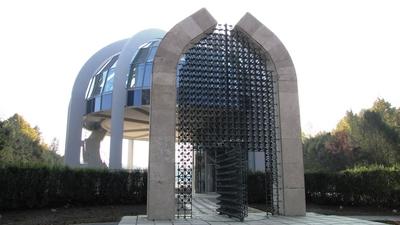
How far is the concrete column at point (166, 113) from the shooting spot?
39.1 feet

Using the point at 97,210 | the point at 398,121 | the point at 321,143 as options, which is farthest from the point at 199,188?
the point at 398,121

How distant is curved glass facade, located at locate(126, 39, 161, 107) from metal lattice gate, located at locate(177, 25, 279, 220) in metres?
17.2

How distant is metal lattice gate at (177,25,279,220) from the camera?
12758 mm

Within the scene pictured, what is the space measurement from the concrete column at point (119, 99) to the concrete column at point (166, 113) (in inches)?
673

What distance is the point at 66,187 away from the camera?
17312mm

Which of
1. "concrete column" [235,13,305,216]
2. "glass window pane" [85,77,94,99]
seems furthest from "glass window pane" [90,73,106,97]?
"concrete column" [235,13,305,216]

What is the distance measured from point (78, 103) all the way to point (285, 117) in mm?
22653

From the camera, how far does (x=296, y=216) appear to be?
12953mm

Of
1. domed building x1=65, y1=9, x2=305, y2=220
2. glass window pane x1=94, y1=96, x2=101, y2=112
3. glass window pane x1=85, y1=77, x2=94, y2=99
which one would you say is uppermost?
glass window pane x1=85, y1=77, x2=94, y2=99

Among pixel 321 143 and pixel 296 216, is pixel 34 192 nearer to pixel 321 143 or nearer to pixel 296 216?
pixel 296 216

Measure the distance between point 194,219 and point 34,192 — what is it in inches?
316

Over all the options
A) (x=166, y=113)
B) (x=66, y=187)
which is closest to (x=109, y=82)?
(x=66, y=187)

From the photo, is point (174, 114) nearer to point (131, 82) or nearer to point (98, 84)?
point (131, 82)

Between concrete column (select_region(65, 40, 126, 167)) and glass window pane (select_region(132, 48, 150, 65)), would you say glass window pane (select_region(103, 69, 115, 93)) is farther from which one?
glass window pane (select_region(132, 48, 150, 65))
